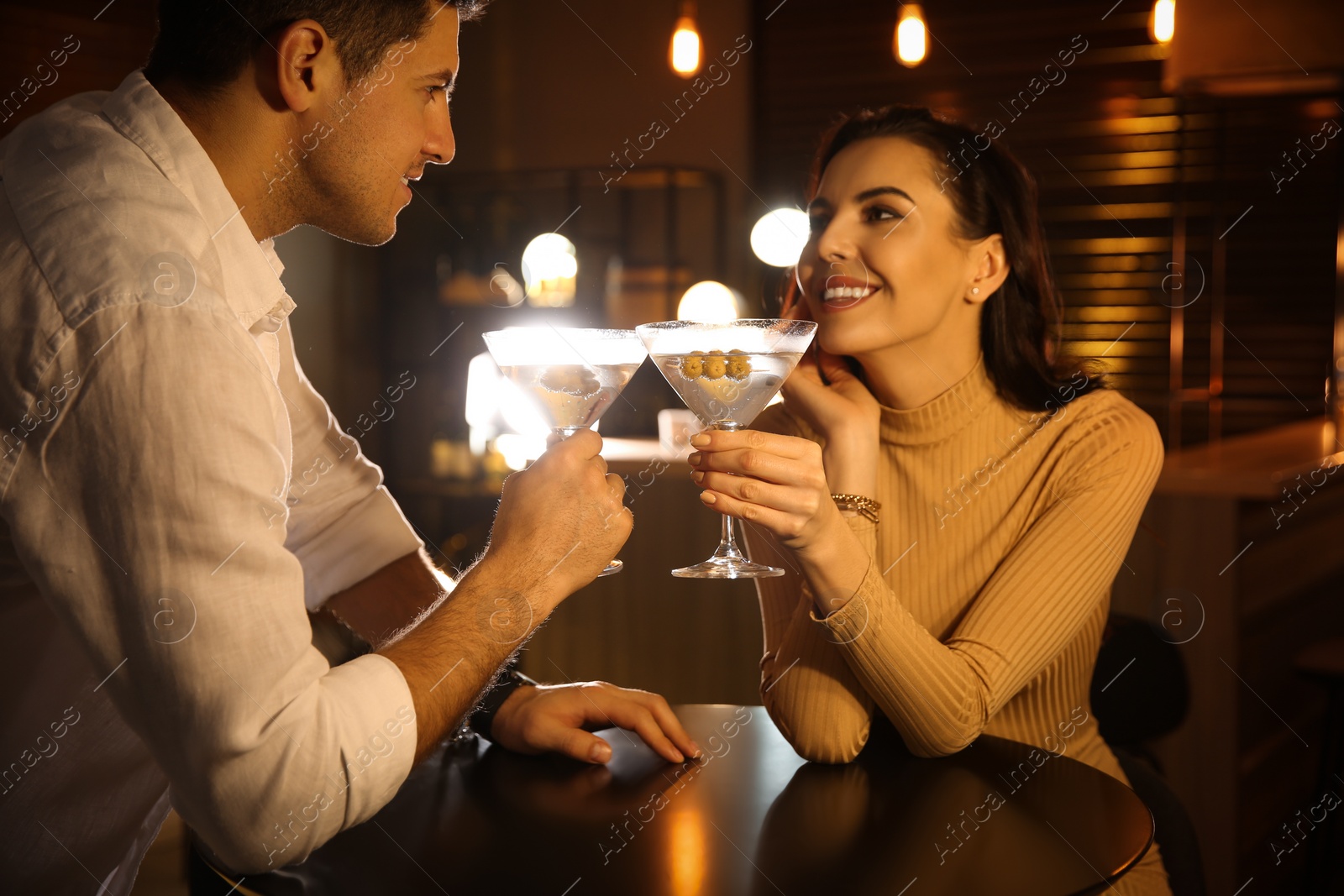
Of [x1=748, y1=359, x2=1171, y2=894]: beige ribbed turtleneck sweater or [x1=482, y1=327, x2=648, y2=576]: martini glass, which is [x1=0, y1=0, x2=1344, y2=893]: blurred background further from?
[x1=482, y1=327, x2=648, y2=576]: martini glass

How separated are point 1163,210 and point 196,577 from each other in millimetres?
5158

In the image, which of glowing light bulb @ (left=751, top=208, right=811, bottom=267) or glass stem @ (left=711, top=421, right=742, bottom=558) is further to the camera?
glowing light bulb @ (left=751, top=208, right=811, bottom=267)

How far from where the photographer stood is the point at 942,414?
1.90 metres

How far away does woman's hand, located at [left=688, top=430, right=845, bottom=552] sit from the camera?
4.14 ft

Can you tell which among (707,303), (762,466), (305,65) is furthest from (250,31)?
(707,303)

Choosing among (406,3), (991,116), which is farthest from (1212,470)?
(991,116)

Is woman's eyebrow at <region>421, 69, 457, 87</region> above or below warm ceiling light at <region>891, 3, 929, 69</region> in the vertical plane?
below

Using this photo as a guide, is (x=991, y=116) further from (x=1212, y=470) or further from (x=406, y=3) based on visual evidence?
(x=406, y=3)

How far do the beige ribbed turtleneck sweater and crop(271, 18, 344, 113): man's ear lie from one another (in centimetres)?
84

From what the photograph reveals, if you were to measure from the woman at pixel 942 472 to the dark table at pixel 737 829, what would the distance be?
→ 0.11 metres

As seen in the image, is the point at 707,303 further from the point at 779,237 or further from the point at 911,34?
the point at 911,34

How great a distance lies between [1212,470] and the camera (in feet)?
9.37

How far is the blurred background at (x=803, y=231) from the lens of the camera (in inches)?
114

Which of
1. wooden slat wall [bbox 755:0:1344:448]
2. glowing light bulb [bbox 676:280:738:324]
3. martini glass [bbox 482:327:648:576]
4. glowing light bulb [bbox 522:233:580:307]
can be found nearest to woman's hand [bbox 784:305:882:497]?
martini glass [bbox 482:327:648:576]
